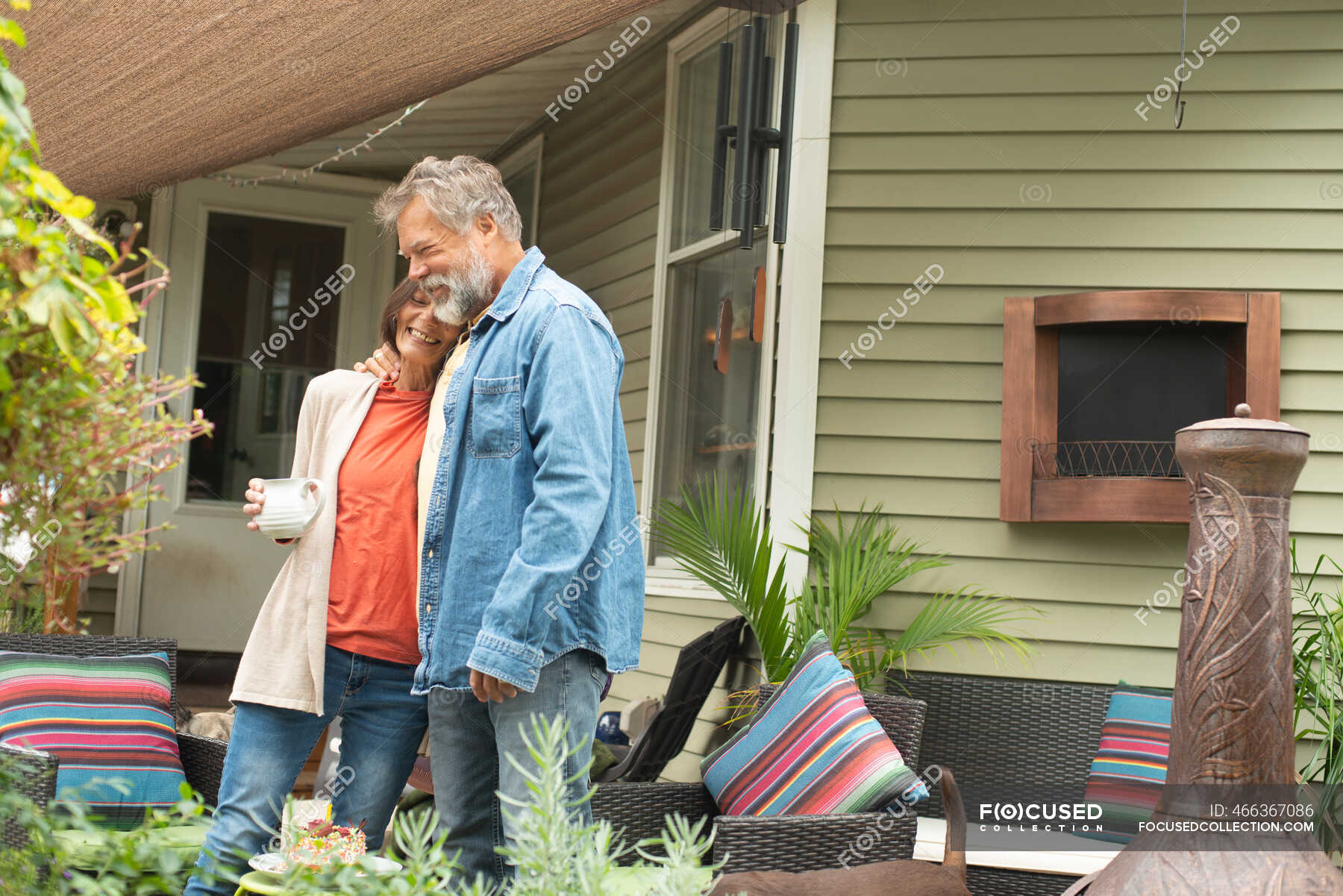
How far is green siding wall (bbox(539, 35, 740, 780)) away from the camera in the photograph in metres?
4.16

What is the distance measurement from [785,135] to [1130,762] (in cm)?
202

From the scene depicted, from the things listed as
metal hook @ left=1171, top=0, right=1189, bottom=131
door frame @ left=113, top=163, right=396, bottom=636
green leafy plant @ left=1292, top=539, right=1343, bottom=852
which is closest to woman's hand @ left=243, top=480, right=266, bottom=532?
green leafy plant @ left=1292, top=539, right=1343, bottom=852

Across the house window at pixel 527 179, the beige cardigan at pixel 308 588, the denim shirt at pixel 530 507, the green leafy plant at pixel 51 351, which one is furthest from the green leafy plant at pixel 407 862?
the house window at pixel 527 179

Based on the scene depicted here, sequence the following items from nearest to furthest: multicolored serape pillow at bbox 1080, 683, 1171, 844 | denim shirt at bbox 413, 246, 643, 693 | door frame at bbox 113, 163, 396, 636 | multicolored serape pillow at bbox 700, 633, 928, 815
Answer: denim shirt at bbox 413, 246, 643, 693, multicolored serape pillow at bbox 700, 633, 928, 815, multicolored serape pillow at bbox 1080, 683, 1171, 844, door frame at bbox 113, 163, 396, 636

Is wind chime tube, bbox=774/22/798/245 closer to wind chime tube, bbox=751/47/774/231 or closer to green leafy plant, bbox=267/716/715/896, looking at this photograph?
wind chime tube, bbox=751/47/774/231

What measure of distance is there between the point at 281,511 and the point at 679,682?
1562 mm

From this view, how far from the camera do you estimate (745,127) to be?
3.42 metres

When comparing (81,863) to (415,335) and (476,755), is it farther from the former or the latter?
(415,335)

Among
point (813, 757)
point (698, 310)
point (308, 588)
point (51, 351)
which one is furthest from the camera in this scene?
point (698, 310)

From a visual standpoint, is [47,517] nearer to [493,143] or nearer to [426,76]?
[426,76]

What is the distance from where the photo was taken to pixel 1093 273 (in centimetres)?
356

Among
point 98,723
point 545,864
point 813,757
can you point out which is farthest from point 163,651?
point 545,864

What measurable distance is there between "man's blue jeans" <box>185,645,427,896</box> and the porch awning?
1603 mm

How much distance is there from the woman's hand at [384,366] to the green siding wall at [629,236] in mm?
1841
